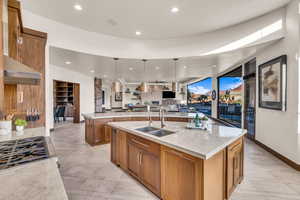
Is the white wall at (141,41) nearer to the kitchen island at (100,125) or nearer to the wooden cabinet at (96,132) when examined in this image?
the kitchen island at (100,125)

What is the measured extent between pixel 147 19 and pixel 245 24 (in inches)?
90.4

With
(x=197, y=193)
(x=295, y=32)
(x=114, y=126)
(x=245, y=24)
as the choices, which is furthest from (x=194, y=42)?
(x=197, y=193)

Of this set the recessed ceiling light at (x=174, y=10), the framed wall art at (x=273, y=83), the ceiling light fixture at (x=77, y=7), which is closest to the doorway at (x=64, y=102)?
the ceiling light fixture at (x=77, y=7)

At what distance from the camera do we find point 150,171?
80.9 inches

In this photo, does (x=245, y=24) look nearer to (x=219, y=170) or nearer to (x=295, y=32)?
(x=295, y=32)

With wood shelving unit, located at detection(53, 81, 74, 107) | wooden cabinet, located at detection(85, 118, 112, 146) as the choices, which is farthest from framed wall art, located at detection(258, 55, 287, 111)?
wood shelving unit, located at detection(53, 81, 74, 107)

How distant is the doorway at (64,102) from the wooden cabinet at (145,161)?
21.2 ft

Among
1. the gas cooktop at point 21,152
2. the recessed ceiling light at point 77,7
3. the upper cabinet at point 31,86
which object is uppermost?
the recessed ceiling light at point 77,7

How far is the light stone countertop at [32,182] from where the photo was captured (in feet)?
2.58

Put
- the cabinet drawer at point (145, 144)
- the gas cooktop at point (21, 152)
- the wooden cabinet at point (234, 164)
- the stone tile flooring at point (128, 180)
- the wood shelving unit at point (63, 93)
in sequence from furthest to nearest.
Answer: the wood shelving unit at point (63, 93)
the stone tile flooring at point (128, 180)
the cabinet drawer at point (145, 144)
the wooden cabinet at point (234, 164)
the gas cooktop at point (21, 152)

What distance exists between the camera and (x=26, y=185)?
0.89 meters

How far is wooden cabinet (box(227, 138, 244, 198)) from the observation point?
1824 millimetres

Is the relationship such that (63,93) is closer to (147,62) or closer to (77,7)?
(147,62)

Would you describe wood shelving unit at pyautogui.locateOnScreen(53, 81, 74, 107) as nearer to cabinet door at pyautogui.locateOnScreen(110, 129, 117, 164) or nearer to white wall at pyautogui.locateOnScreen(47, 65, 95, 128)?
white wall at pyautogui.locateOnScreen(47, 65, 95, 128)
